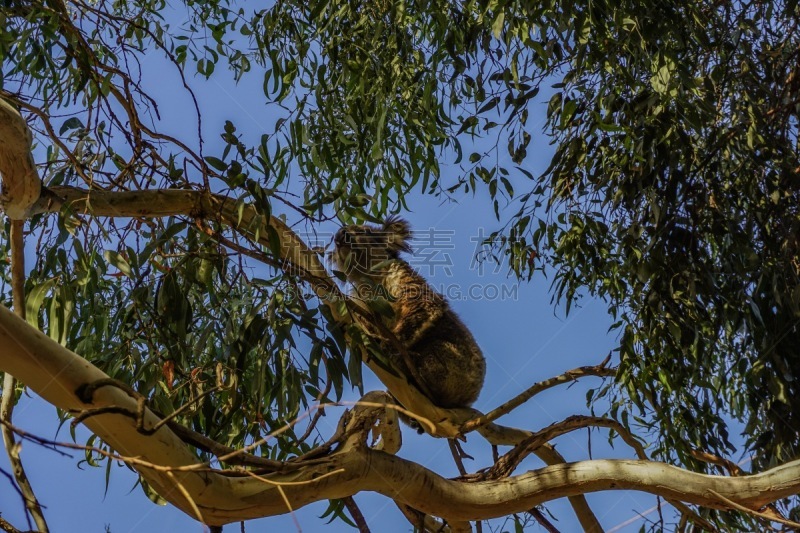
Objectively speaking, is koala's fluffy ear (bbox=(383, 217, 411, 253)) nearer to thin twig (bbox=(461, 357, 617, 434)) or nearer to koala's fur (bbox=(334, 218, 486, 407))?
A: koala's fur (bbox=(334, 218, 486, 407))

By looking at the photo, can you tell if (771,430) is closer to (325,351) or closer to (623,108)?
(623,108)

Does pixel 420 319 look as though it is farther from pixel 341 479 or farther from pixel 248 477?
pixel 248 477

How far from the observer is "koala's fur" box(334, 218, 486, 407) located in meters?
3.49

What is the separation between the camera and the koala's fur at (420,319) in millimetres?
3492

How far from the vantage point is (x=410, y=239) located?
4.24 metres

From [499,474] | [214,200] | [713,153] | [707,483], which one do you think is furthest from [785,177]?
[214,200]

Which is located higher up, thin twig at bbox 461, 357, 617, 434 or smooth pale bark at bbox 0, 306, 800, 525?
thin twig at bbox 461, 357, 617, 434

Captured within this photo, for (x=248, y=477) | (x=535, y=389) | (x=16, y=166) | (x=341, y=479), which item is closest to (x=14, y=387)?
(x=16, y=166)

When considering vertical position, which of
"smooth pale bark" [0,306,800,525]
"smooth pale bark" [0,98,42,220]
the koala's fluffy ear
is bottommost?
"smooth pale bark" [0,306,800,525]

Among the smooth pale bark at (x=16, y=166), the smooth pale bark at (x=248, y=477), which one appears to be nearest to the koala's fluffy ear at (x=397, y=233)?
the smooth pale bark at (x=248, y=477)

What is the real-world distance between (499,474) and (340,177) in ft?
6.14

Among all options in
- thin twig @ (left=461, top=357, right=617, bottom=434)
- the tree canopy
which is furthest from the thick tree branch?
thin twig @ (left=461, top=357, right=617, bottom=434)

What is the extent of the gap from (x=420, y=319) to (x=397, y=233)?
1.89 feet

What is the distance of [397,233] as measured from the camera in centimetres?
413
